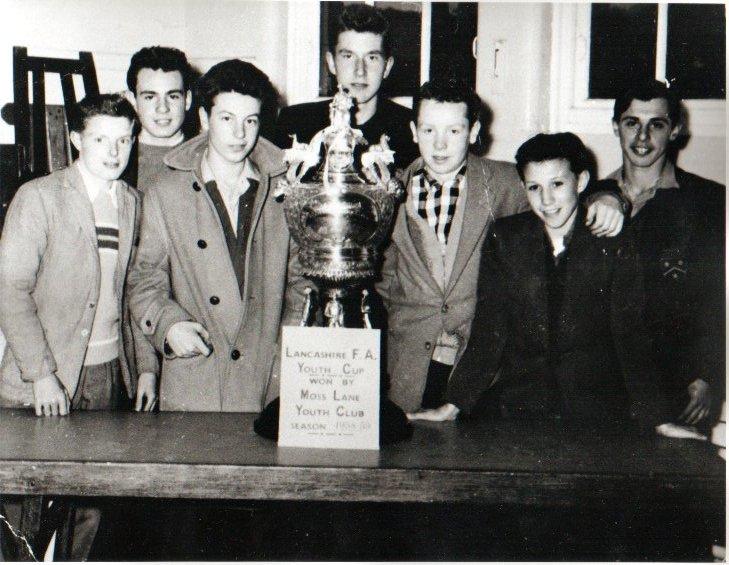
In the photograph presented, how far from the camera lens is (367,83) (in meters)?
1.96

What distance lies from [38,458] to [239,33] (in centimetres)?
189

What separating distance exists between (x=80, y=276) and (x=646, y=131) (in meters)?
1.48

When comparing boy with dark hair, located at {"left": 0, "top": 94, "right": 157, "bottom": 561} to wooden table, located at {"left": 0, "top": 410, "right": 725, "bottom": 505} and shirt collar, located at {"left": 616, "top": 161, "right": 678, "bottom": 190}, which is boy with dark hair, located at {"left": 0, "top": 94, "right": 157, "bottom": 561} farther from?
shirt collar, located at {"left": 616, "top": 161, "right": 678, "bottom": 190}

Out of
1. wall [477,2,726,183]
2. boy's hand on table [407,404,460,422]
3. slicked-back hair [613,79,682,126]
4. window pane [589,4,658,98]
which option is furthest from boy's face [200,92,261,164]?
window pane [589,4,658,98]

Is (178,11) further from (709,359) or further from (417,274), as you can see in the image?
(709,359)

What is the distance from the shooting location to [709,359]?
1.54 m

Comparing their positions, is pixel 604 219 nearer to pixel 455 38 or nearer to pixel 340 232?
pixel 340 232

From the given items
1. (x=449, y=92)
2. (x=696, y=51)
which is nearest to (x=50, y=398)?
(x=449, y=92)

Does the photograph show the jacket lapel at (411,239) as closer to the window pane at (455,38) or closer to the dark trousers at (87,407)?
the dark trousers at (87,407)

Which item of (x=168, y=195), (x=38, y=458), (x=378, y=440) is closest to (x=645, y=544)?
(x=378, y=440)

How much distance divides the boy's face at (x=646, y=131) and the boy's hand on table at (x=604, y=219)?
1.18ft

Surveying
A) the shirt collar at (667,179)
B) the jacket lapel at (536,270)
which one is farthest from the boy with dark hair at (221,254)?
the shirt collar at (667,179)

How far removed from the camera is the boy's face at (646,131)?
1808 mm

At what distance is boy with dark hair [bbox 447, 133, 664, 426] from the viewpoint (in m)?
1.50
